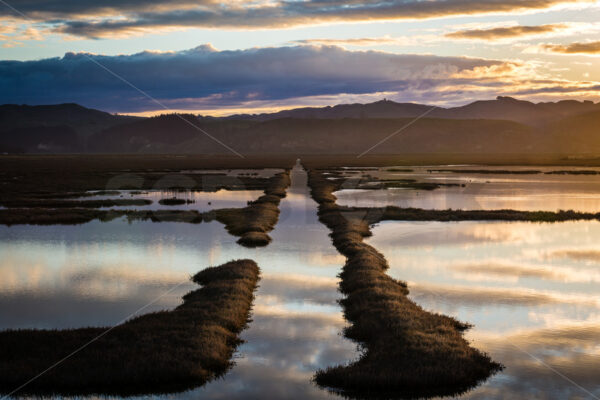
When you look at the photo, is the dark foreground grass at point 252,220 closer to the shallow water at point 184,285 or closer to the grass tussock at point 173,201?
the shallow water at point 184,285

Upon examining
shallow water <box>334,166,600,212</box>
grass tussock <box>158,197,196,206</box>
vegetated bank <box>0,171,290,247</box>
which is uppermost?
shallow water <box>334,166,600,212</box>

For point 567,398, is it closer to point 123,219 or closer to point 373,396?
point 373,396

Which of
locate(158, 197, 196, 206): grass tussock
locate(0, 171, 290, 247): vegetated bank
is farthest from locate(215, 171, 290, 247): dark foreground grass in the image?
locate(158, 197, 196, 206): grass tussock

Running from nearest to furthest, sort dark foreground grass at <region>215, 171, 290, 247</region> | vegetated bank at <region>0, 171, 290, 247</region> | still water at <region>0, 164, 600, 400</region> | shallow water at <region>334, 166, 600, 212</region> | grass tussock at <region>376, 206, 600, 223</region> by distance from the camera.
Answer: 1. still water at <region>0, 164, 600, 400</region>
2. dark foreground grass at <region>215, 171, 290, 247</region>
3. vegetated bank at <region>0, 171, 290, 247</region>
4. grass tussock at <region>376, 206, 600, 223</region>
5. shallow water at <region>334, 166, 600, 212</region>

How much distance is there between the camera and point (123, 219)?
159ft

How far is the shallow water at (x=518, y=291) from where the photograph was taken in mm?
15795

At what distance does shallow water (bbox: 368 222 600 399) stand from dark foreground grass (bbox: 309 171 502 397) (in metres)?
0.70

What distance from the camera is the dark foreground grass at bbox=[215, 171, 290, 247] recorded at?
36875 mm

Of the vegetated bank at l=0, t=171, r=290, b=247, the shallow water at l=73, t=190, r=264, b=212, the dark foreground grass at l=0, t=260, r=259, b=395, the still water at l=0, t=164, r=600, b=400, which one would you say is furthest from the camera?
the shallow water at l=73, t=190, r=264, b=212

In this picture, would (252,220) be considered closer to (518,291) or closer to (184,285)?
(184,285)

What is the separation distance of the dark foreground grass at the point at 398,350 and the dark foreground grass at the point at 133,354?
11.6 ft

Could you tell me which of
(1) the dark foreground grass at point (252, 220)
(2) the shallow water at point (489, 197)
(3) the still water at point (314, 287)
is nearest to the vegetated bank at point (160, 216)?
(1) the dark foreground grass at point (252, 220)

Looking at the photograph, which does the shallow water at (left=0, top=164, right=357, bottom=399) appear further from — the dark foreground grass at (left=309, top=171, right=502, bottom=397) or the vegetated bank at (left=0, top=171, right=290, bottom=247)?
the vegetated bank at (left=0, top=171, right=290, bottom=247)

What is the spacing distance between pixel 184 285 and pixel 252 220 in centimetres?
1920
